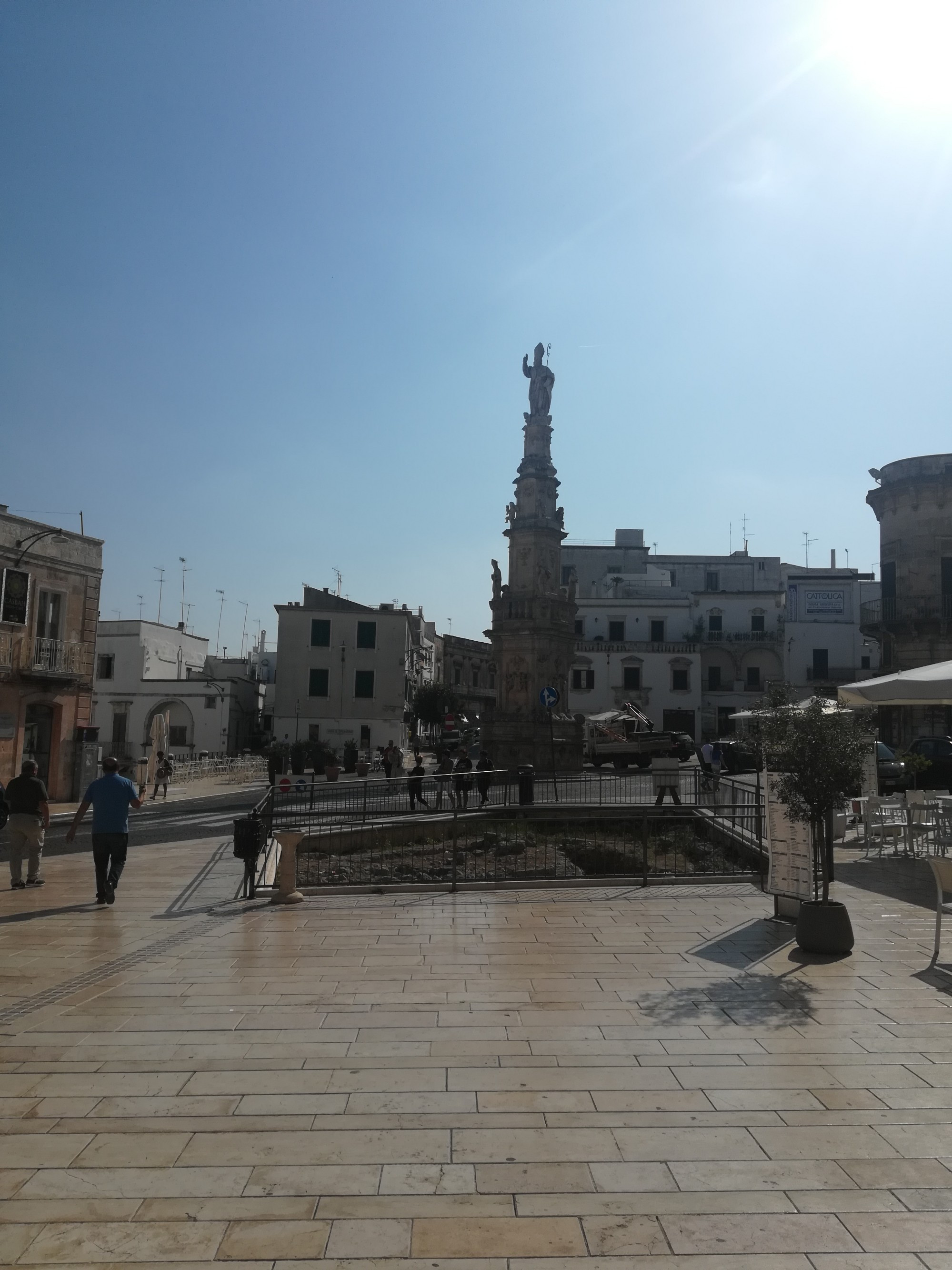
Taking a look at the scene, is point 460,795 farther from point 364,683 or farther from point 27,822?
point 364,683

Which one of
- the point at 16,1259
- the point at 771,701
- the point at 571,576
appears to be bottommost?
the point at 16,1259

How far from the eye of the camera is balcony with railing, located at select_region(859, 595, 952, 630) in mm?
33375

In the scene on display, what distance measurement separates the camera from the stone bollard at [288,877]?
1031 centimetres

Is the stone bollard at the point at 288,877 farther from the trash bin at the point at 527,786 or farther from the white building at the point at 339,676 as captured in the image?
the white building at the point at 339,676

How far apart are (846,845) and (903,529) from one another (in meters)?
22.7

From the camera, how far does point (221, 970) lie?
733 cm

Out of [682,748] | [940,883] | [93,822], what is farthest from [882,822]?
[682,748]

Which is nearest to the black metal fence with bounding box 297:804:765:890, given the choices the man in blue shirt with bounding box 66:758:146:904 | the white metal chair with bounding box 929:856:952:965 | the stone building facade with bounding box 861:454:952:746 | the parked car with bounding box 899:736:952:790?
the man in blue shirt with bounding box 66:758:146:904

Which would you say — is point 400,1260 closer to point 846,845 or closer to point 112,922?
point 112,922

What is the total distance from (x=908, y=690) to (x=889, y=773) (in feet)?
39.1

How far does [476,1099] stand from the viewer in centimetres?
479

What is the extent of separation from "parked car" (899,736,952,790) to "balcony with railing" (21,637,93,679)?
69.1 ft

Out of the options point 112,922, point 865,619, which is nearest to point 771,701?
point 112,922

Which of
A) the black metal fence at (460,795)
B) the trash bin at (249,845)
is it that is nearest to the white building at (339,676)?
the black metal fence at (460,795)
